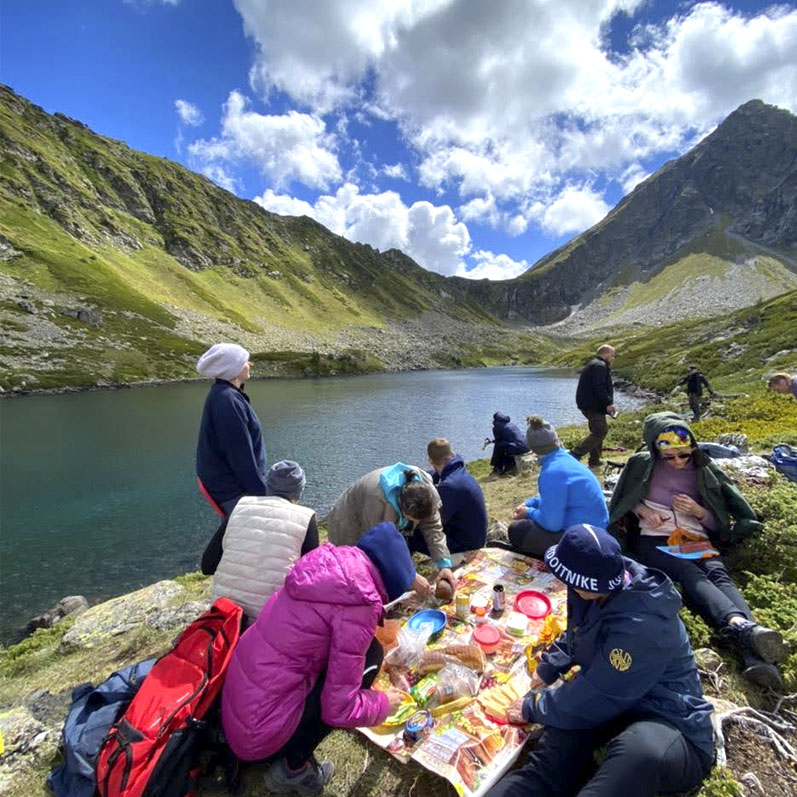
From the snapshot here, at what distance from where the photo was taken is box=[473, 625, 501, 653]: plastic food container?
4836 millimetres

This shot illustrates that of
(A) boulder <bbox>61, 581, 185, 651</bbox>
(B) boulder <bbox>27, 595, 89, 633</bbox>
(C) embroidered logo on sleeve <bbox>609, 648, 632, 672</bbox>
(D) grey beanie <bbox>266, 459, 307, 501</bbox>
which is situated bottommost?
(B) boulder <bbox>27, 595, 89, 633</bbox>

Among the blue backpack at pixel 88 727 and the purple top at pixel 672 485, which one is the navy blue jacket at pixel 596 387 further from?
the blue backpack at pixel 88 727

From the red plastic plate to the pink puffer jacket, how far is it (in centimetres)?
272

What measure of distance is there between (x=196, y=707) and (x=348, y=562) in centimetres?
168

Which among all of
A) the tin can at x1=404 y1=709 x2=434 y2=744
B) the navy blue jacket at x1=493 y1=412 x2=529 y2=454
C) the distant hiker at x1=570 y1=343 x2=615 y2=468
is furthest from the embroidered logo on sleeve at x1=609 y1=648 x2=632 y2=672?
the navy blue jacket at x1=493 y1=412 x2=529 y2=454

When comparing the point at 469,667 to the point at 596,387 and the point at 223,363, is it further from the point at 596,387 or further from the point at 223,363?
the point at 596,387

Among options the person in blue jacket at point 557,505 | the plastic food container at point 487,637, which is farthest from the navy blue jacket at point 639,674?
the person in blue jacket at point 557,505

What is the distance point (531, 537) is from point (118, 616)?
24.5ft

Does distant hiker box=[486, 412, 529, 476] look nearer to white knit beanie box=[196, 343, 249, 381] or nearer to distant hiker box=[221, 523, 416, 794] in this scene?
white knit beanie box=[196, 343, 249, 381]

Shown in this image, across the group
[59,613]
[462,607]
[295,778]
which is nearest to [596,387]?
[462,607]

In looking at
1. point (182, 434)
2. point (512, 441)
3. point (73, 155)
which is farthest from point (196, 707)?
point (73, 155)

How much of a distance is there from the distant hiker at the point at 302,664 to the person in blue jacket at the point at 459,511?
3.34m

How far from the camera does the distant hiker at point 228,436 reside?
19.8 feet

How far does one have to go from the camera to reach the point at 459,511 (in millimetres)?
7004
